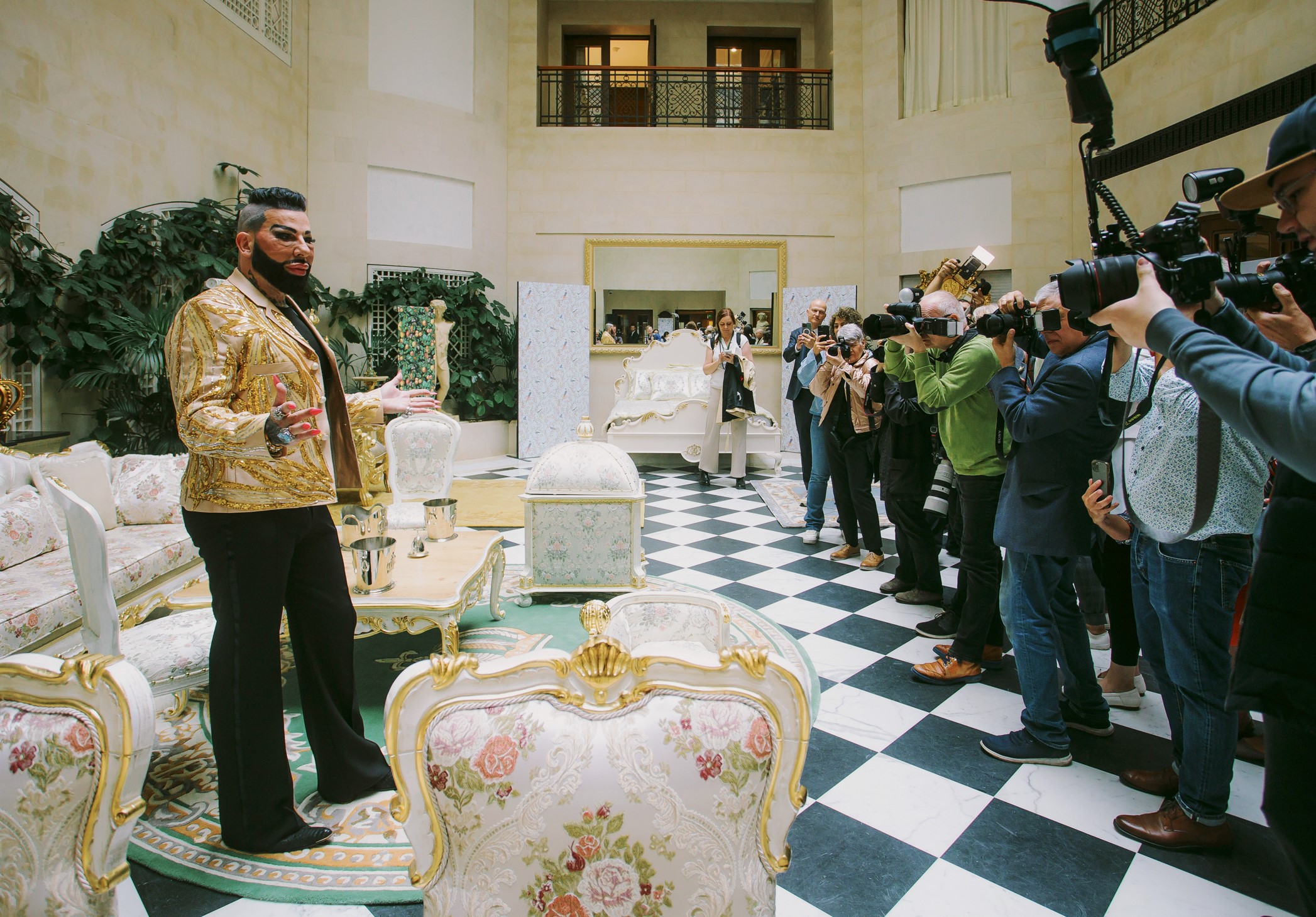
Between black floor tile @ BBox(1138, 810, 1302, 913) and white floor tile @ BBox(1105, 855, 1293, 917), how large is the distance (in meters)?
0.02

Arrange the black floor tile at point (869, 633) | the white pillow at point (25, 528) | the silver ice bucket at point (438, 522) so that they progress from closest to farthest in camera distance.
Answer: the white pillow at point (25, 528) < the black floor tile at point (869, 633) < the silver ice bucket at point (438, 522)

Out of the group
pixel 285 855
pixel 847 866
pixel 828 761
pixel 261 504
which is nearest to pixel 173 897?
pixel 285 855

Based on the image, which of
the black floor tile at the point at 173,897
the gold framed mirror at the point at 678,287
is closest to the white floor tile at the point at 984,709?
the black floor tile at the point at 173,897

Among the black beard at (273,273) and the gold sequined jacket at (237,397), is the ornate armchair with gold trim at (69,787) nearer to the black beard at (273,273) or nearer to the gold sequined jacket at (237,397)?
the gold sequined jacket at (237,397)

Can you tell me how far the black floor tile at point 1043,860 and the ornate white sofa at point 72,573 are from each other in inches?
99.1

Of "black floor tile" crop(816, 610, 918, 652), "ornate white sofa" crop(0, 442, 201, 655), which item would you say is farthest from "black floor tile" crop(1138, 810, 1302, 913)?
"ornate white sofa" crop(0, 442, 201, 655)

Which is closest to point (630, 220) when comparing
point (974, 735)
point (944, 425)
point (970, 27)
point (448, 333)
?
point (448, 333)

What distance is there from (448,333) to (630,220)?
3.07 metres

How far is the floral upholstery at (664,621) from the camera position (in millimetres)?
1618

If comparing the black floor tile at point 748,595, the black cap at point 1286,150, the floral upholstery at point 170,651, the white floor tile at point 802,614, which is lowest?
the white floor tile at point 802,614

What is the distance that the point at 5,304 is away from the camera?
420 cm

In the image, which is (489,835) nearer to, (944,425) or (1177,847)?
(1177,847)

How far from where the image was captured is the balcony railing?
31.3ft

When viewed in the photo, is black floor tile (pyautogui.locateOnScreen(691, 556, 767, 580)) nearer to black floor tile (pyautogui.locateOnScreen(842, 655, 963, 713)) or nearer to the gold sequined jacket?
black floor tile (pyautogui.locateOnScreen(842, 655, 963, 713))
